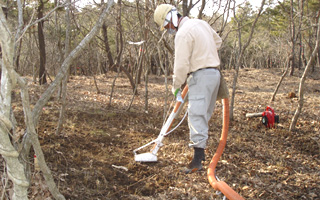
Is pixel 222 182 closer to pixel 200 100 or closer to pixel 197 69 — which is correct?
pixel 200 100

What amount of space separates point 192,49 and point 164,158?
181 cm

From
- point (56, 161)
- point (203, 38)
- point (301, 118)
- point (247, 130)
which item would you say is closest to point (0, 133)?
point (56, 161)

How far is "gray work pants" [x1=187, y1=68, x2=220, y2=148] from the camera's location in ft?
10.8

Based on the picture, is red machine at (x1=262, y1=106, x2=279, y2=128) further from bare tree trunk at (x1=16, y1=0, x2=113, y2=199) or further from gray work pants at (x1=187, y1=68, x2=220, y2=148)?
bare tree trunk at (x1=16, y1=0, x2=113, y2=199)

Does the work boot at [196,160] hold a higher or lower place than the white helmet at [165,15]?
lower

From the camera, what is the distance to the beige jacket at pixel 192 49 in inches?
129

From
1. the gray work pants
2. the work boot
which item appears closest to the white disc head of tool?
the work boot

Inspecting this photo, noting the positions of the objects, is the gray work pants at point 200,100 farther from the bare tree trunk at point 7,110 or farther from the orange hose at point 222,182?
the bare tree trunk at point 7,110

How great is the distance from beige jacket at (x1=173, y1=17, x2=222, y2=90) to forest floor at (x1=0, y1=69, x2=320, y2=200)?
1.35 m

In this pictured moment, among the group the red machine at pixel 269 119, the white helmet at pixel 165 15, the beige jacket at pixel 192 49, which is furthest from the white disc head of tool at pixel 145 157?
the red machine at pixel 269 119

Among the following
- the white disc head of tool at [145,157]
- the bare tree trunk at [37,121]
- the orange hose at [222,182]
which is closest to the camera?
the bare tree trunk at [37,121]

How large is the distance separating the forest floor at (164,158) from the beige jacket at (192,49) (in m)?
1.35

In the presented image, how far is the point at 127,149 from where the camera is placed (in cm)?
459

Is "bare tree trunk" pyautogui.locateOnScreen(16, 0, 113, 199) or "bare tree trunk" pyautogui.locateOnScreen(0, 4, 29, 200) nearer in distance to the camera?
"bare tree trunk" pyautogui.locateOnScreen(0, 4, 29, 200)
